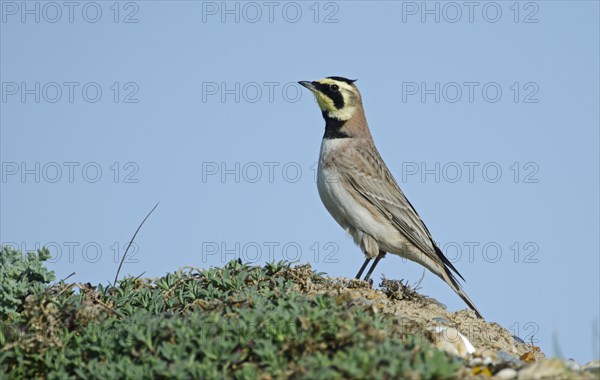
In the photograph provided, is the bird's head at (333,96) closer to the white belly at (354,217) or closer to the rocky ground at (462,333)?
the white belly at (354,217)

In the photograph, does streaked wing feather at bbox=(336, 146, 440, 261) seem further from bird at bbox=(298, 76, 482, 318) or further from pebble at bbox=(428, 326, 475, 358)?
pebble at bbox=(428, 326, 475, 358)

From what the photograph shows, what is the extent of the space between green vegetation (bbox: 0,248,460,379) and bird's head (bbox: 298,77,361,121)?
4829mm

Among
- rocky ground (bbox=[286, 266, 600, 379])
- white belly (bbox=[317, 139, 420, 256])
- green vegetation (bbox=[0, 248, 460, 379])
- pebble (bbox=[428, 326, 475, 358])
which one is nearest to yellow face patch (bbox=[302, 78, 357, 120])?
white belly (bbox=[317, 139, 420, 256])

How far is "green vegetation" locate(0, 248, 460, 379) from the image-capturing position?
578 cm

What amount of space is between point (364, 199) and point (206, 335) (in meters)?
5.93

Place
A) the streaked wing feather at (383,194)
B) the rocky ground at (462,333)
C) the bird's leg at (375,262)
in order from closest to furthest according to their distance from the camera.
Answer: the rocky ground at (462,333) → the bird's leg at (375,262) → the streaked wing feather at (383,194)

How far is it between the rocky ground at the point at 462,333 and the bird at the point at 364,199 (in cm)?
223

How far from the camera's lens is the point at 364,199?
1204 centimetres

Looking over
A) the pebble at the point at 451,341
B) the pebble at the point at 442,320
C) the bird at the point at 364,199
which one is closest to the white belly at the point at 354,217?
the bird at the point at 364,199

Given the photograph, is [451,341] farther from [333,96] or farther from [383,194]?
[333,96]

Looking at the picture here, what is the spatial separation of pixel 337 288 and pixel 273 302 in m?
1.04

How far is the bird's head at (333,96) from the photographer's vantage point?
1291 cm

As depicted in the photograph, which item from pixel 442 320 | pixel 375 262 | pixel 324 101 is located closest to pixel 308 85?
pixel 324 101

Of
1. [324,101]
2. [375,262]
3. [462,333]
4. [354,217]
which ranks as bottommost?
[375,262]
